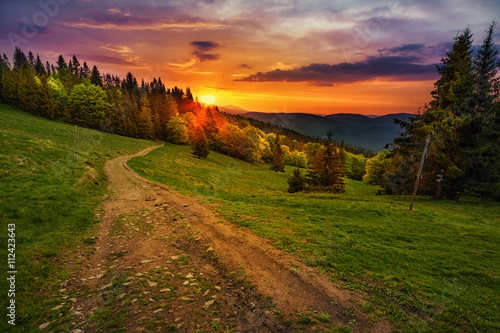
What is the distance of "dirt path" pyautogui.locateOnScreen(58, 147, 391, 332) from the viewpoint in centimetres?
620

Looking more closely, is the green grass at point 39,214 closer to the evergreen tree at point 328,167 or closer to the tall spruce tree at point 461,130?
the evergreen tree at point 328,167

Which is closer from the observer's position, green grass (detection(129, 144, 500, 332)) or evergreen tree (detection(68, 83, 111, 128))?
green grass (detection(129, 144, 500, 332))

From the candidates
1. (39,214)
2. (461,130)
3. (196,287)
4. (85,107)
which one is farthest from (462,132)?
(85,107)

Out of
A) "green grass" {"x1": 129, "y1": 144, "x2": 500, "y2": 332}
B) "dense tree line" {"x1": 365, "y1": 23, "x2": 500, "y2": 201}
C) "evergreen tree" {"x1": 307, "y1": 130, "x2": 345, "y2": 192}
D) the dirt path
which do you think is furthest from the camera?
"evergreen tree" {"x1": 307, "y1": 130, "x2": 345, "y2": 192}

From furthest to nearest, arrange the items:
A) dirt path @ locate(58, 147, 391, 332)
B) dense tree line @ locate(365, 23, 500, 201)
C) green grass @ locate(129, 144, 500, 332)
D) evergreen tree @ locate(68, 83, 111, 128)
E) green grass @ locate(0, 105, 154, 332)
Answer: evergreen tree @ locate(68, 83, 111, 128)
dense tree line @ locate(365, 23, 500, 201)
green grass @ locate(129, 144, 500, 332)
green grass @ locate(0, 105, 154, 332)
dirt path @ locate(58, 147, 391, 332)

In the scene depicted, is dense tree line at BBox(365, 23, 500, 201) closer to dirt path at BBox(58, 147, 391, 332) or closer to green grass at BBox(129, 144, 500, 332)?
Answer: green grass at BBox(129, 144, 500, 332)

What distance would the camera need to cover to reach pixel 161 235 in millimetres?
11969

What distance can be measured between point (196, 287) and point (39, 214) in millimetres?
10192

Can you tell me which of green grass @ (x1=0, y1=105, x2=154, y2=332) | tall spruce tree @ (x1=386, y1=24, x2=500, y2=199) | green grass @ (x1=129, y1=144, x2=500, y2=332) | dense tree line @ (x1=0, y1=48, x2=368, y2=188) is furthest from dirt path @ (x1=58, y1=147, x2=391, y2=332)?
dense tree line @ (x1=0, y1=48, x2=368, y2=188)

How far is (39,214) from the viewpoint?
11203 millimetres

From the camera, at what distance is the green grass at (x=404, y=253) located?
7.22 m

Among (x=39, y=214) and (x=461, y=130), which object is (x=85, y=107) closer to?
(x=39, y=214)

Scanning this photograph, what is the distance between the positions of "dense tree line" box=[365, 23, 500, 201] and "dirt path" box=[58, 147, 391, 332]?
26.3m

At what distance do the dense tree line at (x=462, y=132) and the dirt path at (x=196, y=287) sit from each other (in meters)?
26.3
